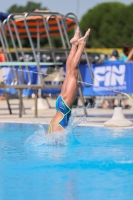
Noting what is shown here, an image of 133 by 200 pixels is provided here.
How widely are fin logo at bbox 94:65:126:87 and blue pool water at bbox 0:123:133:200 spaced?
395 cm

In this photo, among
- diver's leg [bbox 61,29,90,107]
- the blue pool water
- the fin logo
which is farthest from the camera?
the fin logo

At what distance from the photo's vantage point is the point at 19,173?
5.82 meters

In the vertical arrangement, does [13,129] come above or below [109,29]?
above

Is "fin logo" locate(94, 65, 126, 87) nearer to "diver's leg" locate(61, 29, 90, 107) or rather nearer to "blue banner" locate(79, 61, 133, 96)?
"blue banner" locate(79, 61, 133, 96)

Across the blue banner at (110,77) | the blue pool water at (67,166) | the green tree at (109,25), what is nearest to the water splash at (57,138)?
the blue pool water at (67,166)

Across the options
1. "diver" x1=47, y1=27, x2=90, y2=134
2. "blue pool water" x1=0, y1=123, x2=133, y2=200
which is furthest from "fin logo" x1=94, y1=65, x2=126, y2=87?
"diver" x1=47, y1=27, x2=90, y2=134

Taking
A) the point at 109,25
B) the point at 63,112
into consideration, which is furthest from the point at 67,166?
the point at 109,25

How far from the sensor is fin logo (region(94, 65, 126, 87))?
13305 millimetres

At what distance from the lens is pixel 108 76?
13.3 m

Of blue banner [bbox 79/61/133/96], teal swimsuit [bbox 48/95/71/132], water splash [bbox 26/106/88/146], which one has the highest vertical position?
teal swimsuit [bbox 48/95/71/132]

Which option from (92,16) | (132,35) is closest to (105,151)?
(132,35)

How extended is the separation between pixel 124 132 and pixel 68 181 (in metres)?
4.14

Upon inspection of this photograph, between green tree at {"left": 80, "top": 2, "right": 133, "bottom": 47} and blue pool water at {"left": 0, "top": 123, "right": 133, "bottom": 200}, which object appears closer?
blue pool water at {"left": 0, "top": 123, "right": 133, "bottom": 200}

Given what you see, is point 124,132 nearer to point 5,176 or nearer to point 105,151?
point 105,151
